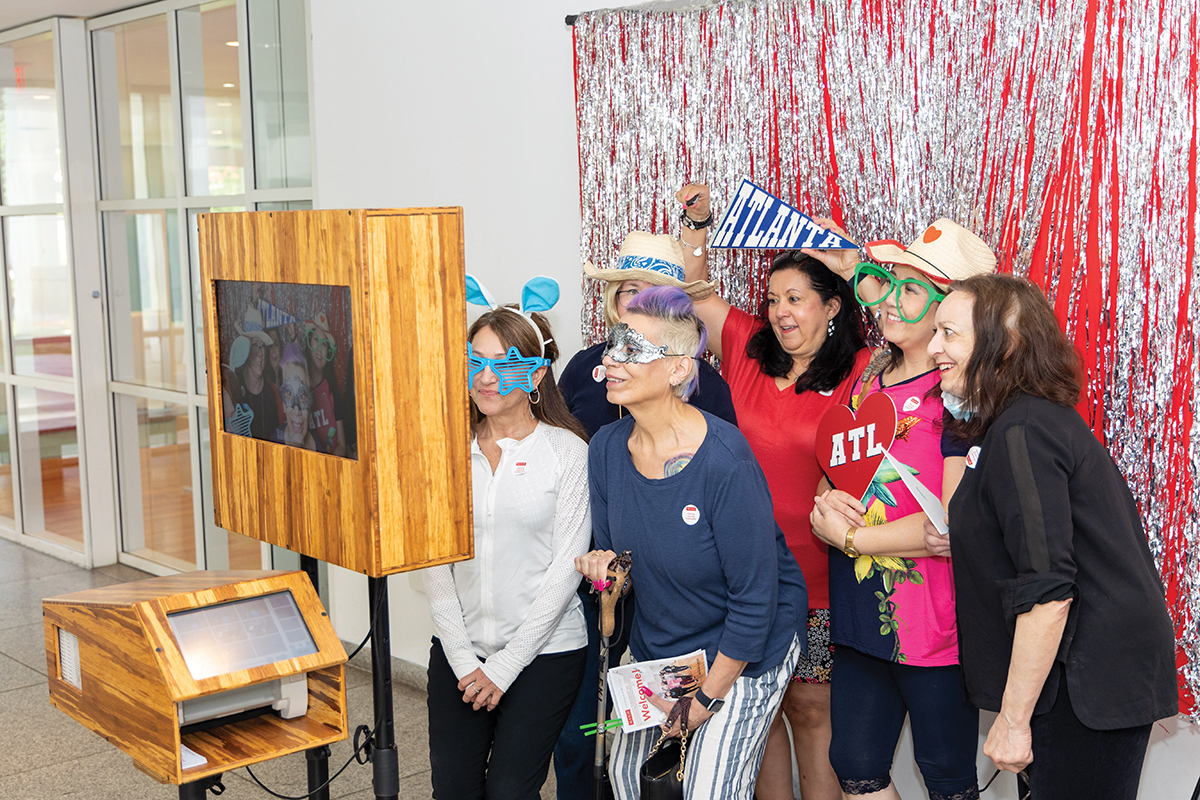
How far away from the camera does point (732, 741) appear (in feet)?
6.97

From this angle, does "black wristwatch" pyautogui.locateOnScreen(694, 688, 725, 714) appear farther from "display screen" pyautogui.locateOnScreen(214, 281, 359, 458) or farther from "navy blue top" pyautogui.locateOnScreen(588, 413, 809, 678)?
"display screen" pyautogui.locateOnScreen(214, 281, 359, 458)

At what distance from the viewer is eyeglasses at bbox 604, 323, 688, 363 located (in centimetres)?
215

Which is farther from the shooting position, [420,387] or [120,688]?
[120,688]

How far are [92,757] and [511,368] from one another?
2.34 metres

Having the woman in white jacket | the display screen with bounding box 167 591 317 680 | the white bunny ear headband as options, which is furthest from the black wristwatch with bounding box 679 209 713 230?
the display screen with bounding box 167 591 317 680

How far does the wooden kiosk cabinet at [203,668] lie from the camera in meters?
1.74

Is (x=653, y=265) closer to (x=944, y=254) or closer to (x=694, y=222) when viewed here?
(x=694, y=222)

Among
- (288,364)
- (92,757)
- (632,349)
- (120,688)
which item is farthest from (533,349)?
(92,757)

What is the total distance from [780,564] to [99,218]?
5.01 m

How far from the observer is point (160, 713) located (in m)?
1.72

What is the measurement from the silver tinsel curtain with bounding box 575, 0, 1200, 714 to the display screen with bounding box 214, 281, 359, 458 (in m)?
1.42

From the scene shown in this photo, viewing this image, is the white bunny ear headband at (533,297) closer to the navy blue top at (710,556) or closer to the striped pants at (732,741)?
the navy blue top at (710,556)

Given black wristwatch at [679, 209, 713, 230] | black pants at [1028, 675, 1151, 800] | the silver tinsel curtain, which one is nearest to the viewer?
black pants at [1028, 675, 1151, 800]

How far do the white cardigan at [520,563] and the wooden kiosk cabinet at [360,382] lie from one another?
2.01ft
